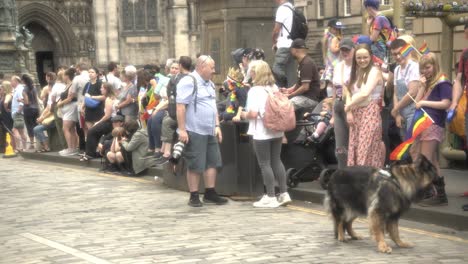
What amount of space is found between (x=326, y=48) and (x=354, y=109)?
3.48 meters

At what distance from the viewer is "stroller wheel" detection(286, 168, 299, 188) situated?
1241cm

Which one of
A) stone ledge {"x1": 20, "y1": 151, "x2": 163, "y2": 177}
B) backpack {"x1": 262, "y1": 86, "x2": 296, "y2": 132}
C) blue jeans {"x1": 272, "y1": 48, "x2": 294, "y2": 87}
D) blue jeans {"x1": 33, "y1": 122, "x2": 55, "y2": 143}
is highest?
blue jeans {"x1": 272, "y1": 48, "x2": 294, "y2": 87}

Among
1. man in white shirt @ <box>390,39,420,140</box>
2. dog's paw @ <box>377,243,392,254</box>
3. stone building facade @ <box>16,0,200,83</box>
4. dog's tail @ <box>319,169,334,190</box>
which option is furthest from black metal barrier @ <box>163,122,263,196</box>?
stone building facade @ <box>16,0,200,83</box>

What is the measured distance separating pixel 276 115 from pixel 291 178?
135 cm

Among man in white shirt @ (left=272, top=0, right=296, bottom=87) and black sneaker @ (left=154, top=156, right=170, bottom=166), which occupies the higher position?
man in white shirt @ (left=272, top=0, right=296, bottom=87)

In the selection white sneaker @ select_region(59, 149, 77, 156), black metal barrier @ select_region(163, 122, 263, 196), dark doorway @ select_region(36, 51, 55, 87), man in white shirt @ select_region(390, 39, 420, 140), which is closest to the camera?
man in white shirt @ select_region(390, 39, 420, 140)

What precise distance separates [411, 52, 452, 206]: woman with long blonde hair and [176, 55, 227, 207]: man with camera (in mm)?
2832

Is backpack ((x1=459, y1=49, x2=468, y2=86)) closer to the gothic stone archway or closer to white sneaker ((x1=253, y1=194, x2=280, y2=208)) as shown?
white sneaker ((x1=253, y1=194, x2=280, y2=208))

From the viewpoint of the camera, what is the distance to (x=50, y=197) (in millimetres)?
13516

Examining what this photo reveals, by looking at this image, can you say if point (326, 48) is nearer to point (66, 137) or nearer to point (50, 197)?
point (50, 197)

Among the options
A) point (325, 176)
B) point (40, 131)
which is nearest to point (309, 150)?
point (325, 176)

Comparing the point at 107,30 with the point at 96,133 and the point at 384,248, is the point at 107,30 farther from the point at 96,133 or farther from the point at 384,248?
the point at 384,248

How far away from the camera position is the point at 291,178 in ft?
40.7

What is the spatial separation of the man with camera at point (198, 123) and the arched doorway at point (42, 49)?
146 feet
